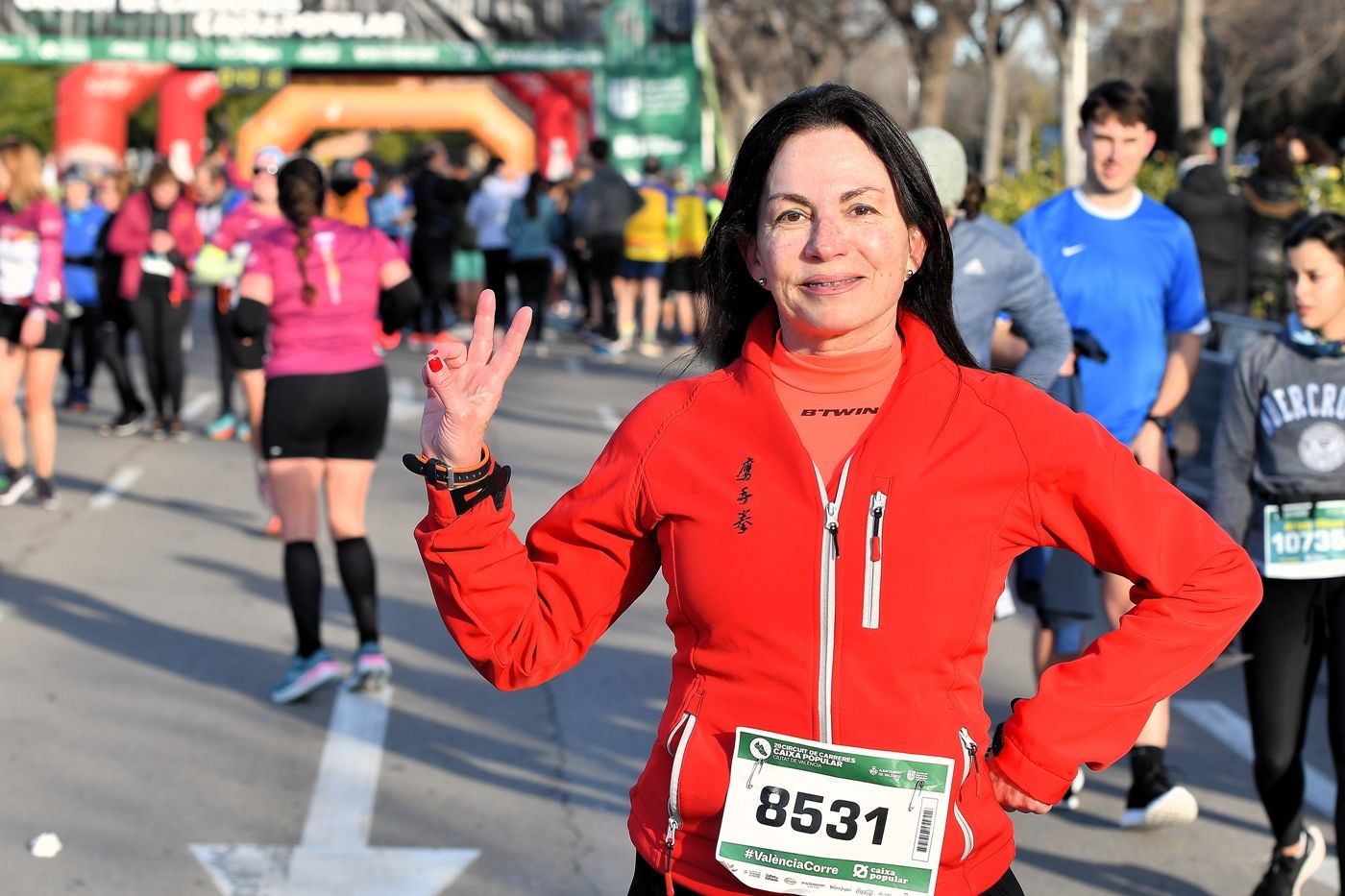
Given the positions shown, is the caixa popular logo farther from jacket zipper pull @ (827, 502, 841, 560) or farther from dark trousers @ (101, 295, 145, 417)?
jacket zipper pull @ (827, 502, 841, 560)

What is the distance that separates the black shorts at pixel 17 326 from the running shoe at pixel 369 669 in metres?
4.32

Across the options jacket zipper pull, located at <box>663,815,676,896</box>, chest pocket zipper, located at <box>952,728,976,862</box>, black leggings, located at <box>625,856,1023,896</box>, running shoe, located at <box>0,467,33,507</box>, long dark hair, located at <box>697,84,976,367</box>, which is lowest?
running shoe, located at <box>0,467,33,507</box>

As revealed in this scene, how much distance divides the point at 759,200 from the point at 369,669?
14.9ft

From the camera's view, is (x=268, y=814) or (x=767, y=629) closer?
(x=767, y=629)

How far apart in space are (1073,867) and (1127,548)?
9.35 ft

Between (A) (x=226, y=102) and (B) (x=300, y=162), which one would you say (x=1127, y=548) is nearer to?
(B) (x=300, y=162)

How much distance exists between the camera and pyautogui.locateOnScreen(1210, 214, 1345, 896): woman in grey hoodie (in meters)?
4.64

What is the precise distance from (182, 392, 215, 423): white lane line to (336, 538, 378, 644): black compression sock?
806 cm

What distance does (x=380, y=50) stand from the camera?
1271 inches

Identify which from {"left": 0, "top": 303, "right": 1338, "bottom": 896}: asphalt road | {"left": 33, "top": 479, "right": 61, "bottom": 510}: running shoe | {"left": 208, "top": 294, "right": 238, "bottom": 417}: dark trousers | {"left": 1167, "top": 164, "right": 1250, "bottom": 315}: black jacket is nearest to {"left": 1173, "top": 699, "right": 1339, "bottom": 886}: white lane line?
{"left": 0, "top": 303, "right": 1338, "bottom": 896}: asphalt road

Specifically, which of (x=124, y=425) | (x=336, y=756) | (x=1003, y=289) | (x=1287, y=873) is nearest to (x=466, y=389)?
(x=1003, y=289)

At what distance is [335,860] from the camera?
5078 millimetres

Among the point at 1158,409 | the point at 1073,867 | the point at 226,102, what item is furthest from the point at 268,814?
the point at 226,102

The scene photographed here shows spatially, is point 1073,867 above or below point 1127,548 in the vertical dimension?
below
